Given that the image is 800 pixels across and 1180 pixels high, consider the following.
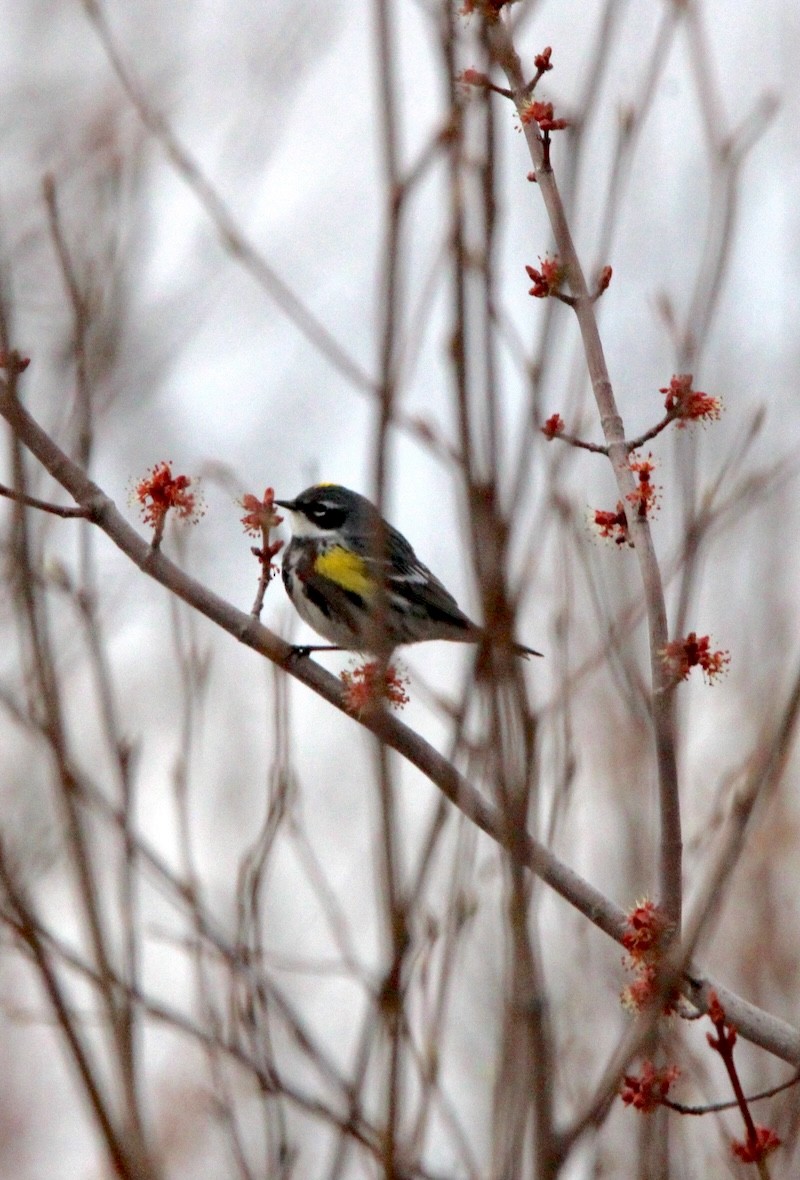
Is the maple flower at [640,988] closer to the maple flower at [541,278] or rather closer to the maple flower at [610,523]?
the maple flower at [610,523]

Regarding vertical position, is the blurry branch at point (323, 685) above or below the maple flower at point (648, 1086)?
above

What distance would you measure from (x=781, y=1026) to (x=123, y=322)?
4515mm

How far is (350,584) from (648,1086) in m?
3.76

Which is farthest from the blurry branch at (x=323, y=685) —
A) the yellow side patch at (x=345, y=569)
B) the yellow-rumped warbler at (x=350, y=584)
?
the yellow side patch at (x=345, y=569)

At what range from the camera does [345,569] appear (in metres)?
6.37

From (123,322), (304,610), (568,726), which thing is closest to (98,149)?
(123,322)

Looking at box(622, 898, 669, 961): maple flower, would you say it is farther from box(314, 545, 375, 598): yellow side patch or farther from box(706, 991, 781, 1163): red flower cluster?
box(314, 545, 375, 598): yellow side patch

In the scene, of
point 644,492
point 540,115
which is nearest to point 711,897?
point 644,492

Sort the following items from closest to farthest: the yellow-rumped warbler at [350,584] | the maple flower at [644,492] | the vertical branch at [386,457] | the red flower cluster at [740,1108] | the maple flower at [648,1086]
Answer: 1. the vertical branch at [386,457]
2. the red flower cluster at [740,1108]
3. the maple flower at [648,1086]
4. the maple flower at [644,492]
5. the yellow-rumped warbler at [350,584]

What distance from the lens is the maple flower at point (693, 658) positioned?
125 inches

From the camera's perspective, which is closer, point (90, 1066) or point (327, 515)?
point (90, 1066)

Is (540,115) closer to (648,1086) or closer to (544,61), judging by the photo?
(544,61)

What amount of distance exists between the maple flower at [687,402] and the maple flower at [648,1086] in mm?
1562

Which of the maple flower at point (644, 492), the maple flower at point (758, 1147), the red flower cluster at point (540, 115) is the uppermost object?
the red flower cluster at point (540, 115)
